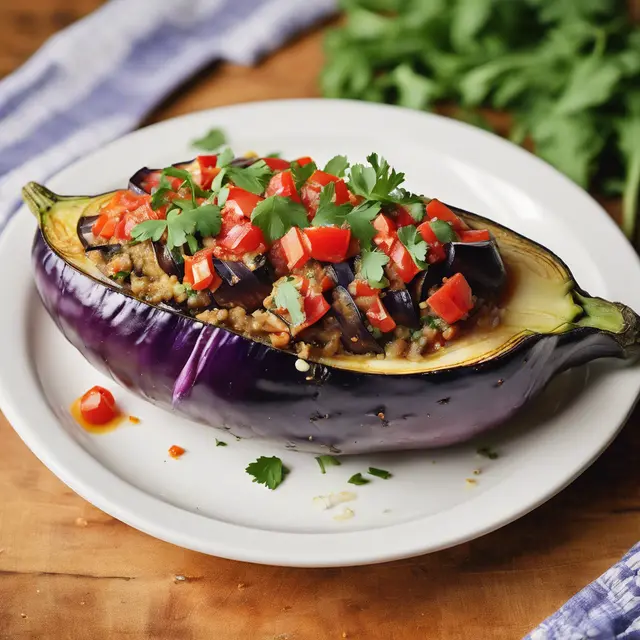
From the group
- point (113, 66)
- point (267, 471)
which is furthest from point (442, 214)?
point (113, 66)

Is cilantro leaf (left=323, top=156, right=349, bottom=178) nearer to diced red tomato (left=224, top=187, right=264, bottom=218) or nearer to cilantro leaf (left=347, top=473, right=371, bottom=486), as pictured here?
diced red tomato (left=224, top=187, right=264, bottom=218)

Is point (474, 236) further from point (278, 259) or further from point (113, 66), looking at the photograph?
point (113, 66)

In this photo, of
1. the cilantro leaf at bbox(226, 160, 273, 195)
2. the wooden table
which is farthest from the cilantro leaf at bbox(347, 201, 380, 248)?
the wooden table

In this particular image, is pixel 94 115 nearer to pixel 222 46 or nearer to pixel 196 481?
pixel 222 46

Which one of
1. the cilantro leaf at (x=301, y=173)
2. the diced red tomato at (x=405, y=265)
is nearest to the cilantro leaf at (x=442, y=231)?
the diced red tomato at (x=405, y=265)

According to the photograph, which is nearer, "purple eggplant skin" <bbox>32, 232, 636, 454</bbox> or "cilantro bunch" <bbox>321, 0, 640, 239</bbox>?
"purple eggplant skin" <bbox>32, 232, 636, 454</bbox>

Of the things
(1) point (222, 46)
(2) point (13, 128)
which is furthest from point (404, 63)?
(2) point (13, 128)
